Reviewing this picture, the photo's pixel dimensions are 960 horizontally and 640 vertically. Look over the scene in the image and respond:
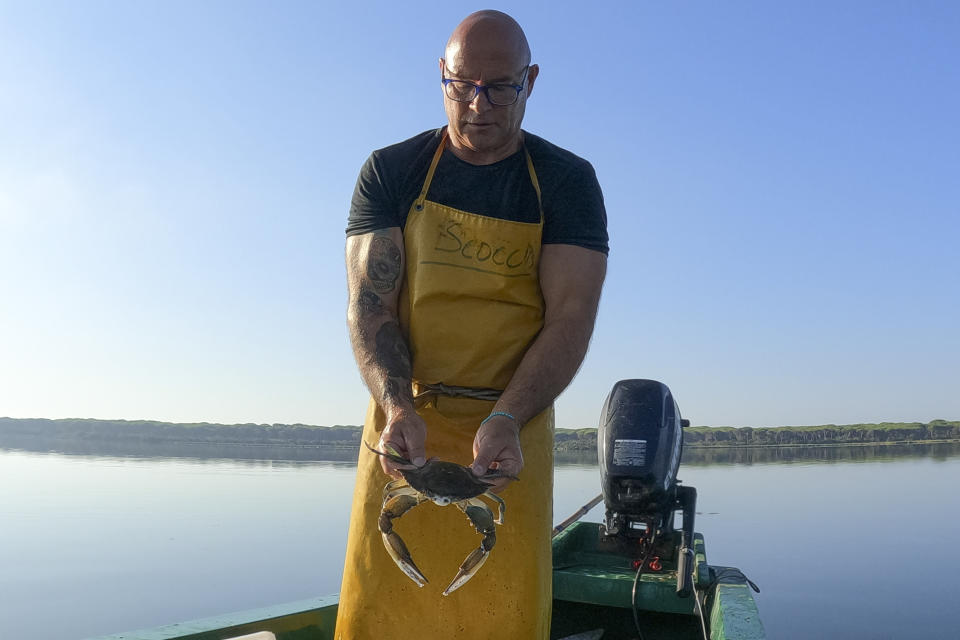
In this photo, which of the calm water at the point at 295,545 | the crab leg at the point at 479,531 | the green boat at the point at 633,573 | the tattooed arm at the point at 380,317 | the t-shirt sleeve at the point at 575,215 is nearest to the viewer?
the crab leg at the point at 479,531

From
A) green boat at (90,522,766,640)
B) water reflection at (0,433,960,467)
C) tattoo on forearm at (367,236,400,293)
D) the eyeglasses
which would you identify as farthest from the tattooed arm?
water reflection at (0,433,960,467)

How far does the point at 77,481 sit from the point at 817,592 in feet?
108

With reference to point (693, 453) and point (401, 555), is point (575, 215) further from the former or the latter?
point (693, 453)

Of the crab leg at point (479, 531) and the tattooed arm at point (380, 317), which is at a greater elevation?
the tattooed arm at point (380, 317)

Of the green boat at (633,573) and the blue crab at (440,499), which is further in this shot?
the green boat at (633,573)

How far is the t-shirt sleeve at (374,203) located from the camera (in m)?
2.80

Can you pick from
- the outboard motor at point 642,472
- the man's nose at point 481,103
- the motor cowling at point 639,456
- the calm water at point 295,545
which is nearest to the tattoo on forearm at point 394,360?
the man's nose at point 481,103

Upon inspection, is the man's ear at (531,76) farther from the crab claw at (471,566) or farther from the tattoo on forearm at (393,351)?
the crab claw at (471,566)

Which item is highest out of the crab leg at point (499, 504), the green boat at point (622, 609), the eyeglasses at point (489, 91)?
the eyeglasses at point (489, 91)

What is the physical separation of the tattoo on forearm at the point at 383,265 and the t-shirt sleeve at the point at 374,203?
0.23 ft

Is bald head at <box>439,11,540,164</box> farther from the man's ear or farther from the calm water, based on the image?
the calm water

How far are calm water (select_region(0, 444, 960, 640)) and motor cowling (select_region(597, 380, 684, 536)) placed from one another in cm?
802

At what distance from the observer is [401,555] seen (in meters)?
2.53

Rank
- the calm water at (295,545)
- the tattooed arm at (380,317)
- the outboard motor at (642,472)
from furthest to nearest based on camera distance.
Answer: the calm water at (295,545) < the outboard motor at (642,472) < the tattooed arm at (380,317)
